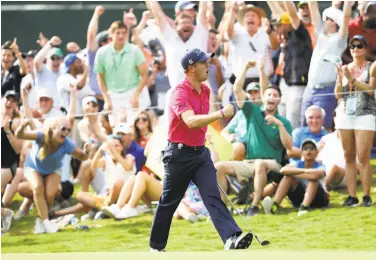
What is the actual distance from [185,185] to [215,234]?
223 cm

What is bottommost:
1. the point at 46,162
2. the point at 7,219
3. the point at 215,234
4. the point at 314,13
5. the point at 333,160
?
the point at 215,234

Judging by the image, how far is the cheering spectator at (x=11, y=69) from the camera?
1534 centimetres

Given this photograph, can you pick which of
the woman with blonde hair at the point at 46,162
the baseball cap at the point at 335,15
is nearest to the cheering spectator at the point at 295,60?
the baseball cap at the point at 335,15

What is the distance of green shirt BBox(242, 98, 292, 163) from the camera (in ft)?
39.1

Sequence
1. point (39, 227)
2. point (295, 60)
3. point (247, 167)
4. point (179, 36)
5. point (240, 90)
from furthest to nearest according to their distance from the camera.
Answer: point (179, 36) < point (295, 60) < point (39, 227) < point (240, 90) < point (247, 167)

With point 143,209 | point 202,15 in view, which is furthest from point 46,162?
point 202,15

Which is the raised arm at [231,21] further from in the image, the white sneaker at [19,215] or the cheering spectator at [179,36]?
the white sneaker at [19,215]

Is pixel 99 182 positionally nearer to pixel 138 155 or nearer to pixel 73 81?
pixel 138 155

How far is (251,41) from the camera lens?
13.6 metres

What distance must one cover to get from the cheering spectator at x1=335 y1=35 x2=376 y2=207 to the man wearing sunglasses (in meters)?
0.29

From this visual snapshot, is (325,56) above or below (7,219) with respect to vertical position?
above

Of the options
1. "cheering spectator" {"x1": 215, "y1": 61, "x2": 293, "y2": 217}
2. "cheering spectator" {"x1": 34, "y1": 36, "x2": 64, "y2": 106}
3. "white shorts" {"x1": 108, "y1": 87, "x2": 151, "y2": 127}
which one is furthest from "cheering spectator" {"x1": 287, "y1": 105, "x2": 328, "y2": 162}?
"cheering spectator" {"x1": 34, "y1": 36, "x2": 64, "y2": 106}

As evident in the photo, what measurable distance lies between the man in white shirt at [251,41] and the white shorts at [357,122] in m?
2.21

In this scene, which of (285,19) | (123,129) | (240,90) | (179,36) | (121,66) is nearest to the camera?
(240,90)
